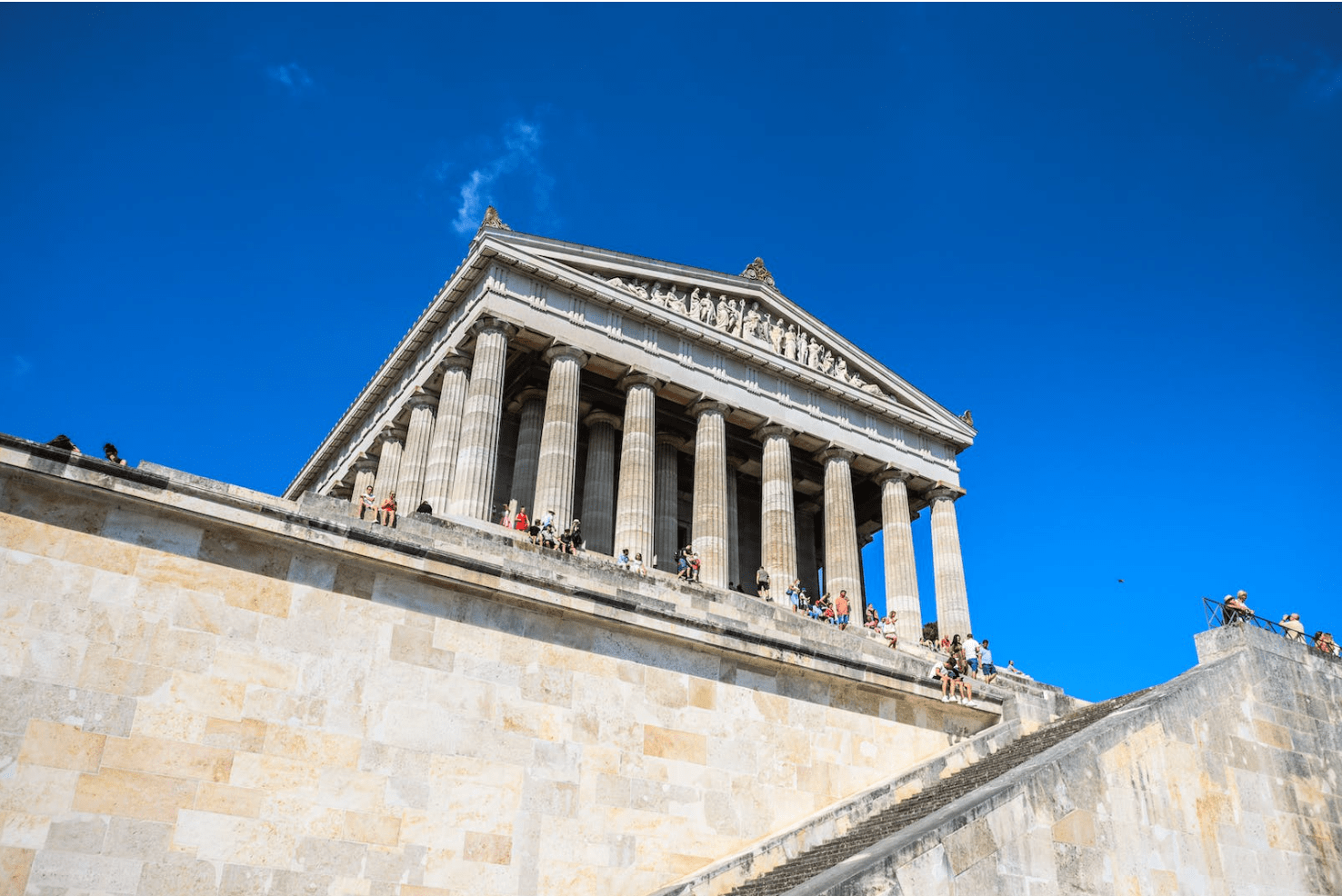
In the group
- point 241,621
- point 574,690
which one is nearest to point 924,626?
point 574,690

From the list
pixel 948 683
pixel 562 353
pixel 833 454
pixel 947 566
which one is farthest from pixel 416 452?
pixel 948 683

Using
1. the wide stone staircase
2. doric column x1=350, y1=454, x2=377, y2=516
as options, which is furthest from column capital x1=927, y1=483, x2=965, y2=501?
the wide stone staircase

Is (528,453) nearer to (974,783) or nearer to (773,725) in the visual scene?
(773,725)

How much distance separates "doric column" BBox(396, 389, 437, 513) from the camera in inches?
1320

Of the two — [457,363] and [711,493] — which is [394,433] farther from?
[711,493]

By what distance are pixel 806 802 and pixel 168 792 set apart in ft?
29.3

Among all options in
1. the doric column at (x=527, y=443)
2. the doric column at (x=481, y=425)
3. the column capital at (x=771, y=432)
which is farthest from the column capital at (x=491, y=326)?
the column capital at (x=771, y=432)

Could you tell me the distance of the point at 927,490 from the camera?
42781 millimetres

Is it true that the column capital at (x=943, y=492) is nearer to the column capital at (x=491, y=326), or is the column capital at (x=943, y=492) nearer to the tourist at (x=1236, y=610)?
the column capital at (x=491, y=326)

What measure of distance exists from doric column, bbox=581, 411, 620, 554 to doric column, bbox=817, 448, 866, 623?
8.02m

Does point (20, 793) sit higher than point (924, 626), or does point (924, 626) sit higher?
point (924, 626)

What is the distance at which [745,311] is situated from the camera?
40.8 meters

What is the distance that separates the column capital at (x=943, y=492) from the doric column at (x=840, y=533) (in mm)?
4213

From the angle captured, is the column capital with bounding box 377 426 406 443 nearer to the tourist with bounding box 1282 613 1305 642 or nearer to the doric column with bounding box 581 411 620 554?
the doric column with bounding box 581 411 620 554
